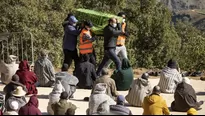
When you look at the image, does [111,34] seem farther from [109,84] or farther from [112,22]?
[109,84]

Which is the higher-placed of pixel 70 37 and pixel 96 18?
pixel 96 18

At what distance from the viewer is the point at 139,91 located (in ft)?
39.1

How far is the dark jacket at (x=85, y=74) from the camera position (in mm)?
13688

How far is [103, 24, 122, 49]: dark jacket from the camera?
1363 cm

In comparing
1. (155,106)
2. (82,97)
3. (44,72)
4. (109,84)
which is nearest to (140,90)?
(109,84)

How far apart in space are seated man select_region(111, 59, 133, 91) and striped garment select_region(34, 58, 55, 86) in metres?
1.72

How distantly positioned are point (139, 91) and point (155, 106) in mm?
1944

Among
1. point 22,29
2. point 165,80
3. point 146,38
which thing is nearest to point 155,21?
point 146,38

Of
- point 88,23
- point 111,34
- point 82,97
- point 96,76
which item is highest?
point 88,23

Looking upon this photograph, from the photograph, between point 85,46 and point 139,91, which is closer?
point 139,91

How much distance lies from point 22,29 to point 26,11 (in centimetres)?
103

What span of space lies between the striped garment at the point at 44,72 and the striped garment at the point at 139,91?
2.85 metres

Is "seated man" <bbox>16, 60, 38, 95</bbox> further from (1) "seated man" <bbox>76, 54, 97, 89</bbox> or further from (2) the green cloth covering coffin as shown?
(2) the green cloth covering coffin

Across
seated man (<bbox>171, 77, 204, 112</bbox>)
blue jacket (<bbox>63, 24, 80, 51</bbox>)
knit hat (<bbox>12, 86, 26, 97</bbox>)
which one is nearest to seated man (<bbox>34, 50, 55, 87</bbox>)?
blue jacket (<bbox>63, 24, 80, 51</bbox>)
